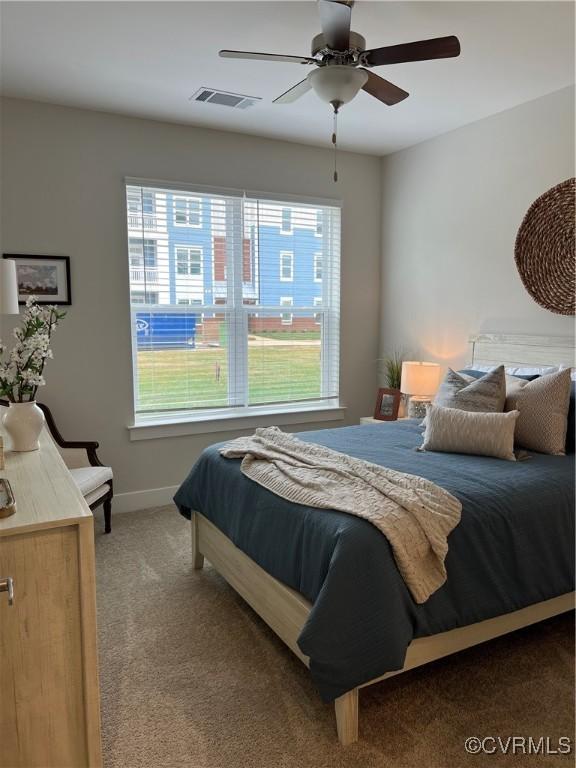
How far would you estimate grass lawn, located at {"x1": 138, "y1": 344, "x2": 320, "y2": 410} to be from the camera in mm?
4207

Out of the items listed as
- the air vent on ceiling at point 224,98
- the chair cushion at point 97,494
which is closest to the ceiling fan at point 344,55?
the air vent on ceiling at point 224,98

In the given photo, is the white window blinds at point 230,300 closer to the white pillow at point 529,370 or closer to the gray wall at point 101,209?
the gray wall at point 101,209

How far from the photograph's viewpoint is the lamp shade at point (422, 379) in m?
4.13

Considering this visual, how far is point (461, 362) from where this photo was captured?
13.8 ft

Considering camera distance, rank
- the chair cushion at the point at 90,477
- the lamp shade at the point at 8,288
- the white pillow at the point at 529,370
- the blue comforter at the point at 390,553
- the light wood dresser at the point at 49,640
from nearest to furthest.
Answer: the light wood dresser at the point at 49,640, the blue comforter at the point at 390,553, the lamp shade at the point at 8,288, the white pillow at the point at 529,370, the chair cushion at the point at 90,477

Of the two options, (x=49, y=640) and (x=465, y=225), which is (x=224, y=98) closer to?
(x=465, y=225)

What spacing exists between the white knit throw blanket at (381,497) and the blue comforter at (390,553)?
0.14 feet

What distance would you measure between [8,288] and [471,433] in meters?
2.31

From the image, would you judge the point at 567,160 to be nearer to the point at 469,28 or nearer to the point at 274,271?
the point at 469,28

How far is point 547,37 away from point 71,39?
88.9 inches

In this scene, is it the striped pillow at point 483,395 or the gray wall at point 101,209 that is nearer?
the striped pillow at point 483,395

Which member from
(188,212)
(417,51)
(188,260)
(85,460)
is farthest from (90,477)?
(417,51)

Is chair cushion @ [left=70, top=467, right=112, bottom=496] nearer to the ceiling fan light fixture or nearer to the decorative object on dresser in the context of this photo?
the decorative object on dresser

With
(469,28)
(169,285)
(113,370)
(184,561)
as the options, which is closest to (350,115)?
(469,28)
